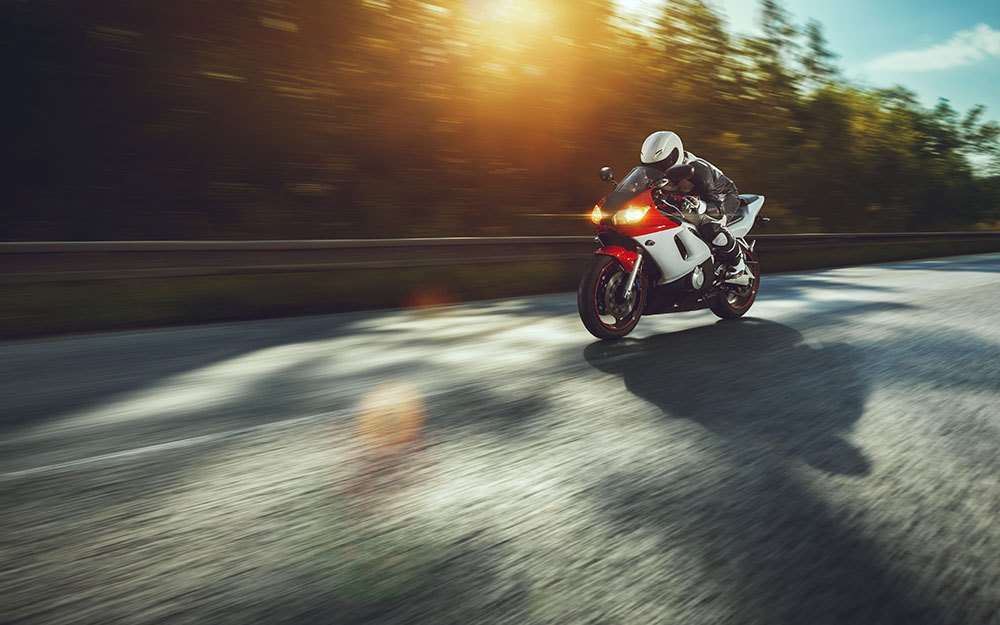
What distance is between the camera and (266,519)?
8.25ft

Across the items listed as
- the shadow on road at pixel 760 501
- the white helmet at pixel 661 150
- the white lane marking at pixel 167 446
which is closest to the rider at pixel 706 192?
the white helmet at pixel 661 150

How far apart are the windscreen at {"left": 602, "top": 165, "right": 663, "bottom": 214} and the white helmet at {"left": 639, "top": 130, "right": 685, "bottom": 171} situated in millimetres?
88

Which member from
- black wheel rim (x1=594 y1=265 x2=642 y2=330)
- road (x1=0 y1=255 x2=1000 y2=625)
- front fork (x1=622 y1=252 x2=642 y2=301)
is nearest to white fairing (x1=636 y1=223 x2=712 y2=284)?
front fork (x1=622 y1=252 x2=642 y2=301)

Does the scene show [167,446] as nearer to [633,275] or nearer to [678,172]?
[633,275]

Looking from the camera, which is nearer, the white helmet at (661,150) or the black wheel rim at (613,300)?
the black wheel rim at (613,300)

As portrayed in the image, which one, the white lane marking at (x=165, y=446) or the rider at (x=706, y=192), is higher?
the rider at (x=706, y=192)

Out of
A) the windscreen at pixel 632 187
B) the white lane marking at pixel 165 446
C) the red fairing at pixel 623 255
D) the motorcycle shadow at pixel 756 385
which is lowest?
Result: the white lane marking at pixel 165 446

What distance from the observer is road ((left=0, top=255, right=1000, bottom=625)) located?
6.65ft

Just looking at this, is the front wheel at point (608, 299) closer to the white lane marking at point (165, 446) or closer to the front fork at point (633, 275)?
the front fork at point (633, 275)

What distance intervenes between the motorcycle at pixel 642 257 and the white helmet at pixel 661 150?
0.09 metres

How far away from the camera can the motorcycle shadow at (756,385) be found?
349 cm

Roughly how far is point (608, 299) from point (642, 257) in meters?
0.48

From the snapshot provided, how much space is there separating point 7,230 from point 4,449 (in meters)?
7.28

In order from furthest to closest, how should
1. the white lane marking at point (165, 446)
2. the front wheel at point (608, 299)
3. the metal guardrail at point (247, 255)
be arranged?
the metal guardrail at point (247, 255) < the front wheel at point (608, 299) < the white lane marking at point (165, 446)
